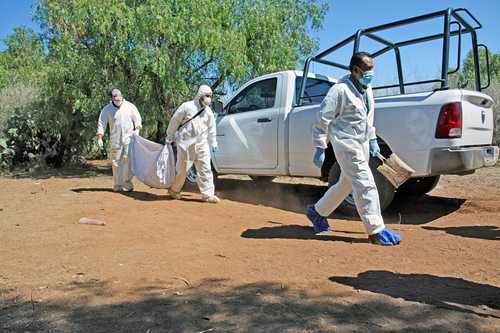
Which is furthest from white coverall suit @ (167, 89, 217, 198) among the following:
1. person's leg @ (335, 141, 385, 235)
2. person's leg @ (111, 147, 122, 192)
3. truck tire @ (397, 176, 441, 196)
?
person's leg @ (335, 141, 385, 235)

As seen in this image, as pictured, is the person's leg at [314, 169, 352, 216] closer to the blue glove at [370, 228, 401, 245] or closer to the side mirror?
the blue glove at [370, 228, 401, 245]

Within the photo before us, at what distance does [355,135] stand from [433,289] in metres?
1.74

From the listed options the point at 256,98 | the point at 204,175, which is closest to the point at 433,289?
the point at 204,175

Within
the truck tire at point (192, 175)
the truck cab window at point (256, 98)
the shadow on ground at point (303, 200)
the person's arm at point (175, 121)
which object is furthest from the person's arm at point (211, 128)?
the truck tire at point (192, 175)

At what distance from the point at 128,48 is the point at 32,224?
226 inches

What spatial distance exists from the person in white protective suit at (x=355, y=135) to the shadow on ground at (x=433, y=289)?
91cm

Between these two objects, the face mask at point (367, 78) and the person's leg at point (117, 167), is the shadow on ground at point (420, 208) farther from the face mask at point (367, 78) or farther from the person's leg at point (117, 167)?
the person's leg at point (117, 167)

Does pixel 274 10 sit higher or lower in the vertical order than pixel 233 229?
higher

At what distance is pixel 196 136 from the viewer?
24.2ft

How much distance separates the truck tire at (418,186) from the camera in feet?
23.2

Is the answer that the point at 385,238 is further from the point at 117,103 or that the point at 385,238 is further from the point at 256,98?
the point at 117,103

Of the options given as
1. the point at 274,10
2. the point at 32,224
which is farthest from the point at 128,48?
the point at 32,224

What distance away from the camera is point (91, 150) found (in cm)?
1409

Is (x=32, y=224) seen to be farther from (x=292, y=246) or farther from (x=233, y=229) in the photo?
(x=292, y=246)
